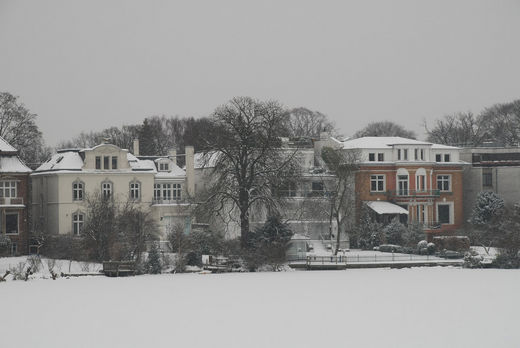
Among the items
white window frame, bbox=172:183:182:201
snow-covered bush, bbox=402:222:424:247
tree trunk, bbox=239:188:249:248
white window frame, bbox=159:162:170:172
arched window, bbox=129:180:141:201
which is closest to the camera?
tree trunk, bbox=239:188:249:248

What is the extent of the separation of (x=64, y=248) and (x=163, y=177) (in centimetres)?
1290

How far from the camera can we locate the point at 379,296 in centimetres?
3681

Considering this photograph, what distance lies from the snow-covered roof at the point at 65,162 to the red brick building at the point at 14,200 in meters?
3.63

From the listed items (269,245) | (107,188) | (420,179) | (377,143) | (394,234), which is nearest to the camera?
(269,245)

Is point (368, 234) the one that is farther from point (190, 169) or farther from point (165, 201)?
point (165, 201)

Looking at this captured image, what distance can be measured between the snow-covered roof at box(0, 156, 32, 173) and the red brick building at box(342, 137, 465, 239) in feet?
77.4

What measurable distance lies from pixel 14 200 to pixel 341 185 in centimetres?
2274

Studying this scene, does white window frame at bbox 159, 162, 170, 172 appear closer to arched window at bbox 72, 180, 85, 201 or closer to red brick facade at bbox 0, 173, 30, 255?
arched window at bbox 72, 180, 85, 201

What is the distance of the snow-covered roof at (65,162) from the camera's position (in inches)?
2419

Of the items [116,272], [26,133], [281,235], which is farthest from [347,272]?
[26,133]

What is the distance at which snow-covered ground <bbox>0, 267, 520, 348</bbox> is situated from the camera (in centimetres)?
2756

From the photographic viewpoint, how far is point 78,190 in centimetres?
6138

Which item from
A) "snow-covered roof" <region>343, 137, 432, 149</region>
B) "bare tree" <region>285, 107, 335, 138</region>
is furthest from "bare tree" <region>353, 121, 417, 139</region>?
"snow-covered roof" <region>343, 137, 432, 149</region>

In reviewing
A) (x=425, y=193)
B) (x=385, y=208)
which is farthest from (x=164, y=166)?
(x=425, y=193)
